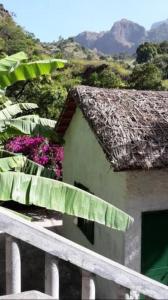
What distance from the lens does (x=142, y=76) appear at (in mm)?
31391

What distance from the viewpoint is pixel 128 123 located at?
25.5 feet

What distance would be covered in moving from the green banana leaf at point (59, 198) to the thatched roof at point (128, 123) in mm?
3256

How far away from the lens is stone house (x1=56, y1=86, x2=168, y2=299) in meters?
7.16

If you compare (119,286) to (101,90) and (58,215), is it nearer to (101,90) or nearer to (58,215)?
(101,90)

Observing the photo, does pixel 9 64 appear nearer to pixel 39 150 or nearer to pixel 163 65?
pixel 39 150

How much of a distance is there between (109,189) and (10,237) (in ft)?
21.0

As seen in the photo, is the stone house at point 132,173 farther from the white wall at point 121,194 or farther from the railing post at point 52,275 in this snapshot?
the railing post at point 52,275

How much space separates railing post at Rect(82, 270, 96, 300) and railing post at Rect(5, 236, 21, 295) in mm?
284

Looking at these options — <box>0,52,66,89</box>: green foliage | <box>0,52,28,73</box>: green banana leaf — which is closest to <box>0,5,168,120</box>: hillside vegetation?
<box>0,52,28,73</box>: green banana leaf

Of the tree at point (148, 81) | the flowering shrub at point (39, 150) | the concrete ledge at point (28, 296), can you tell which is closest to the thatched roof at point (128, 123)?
the flowering shrub at point (39, 150)

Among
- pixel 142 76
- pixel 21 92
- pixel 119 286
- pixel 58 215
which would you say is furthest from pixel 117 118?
pixel 142 76

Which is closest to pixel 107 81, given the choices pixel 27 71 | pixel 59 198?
pixel 27 71

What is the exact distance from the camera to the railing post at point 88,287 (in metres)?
1.77

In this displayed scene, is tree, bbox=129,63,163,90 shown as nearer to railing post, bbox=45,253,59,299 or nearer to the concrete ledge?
railing post, bbox=45,253,59,299
